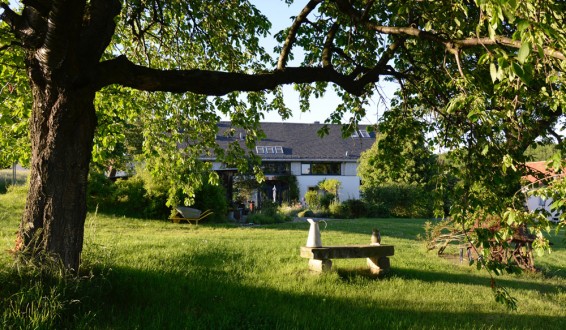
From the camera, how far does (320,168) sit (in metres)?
46.0

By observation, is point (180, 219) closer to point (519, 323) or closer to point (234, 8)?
point (234, 8)

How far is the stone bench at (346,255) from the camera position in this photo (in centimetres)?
829

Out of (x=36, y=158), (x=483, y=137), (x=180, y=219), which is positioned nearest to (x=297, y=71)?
(x=483, y=137)

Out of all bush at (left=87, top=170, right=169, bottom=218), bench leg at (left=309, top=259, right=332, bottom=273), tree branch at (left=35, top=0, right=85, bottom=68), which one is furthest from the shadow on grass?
bush at (left=87, top=170, right=169, bottom=218)

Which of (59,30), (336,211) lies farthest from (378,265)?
(336,211)

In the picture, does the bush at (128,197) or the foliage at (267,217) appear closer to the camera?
the bush at (128,197)

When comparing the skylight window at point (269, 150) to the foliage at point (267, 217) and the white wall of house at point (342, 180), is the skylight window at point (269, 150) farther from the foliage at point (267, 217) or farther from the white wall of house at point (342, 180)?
the foliage at point (267, 217)

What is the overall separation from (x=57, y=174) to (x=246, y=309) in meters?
2.63

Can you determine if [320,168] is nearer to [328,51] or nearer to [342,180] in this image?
[342,180]

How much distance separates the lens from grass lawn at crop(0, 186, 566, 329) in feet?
15.9

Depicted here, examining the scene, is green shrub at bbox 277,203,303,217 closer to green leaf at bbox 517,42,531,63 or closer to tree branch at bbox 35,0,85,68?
tree branch at bbox 35,0,85,68

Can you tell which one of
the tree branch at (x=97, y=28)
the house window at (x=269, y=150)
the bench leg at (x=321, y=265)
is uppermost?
the house window at (x=269, y=150)


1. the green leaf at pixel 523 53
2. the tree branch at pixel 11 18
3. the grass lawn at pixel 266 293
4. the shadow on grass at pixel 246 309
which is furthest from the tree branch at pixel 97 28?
the green leaf at pixel 523 53

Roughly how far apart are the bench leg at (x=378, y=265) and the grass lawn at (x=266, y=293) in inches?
5.4
